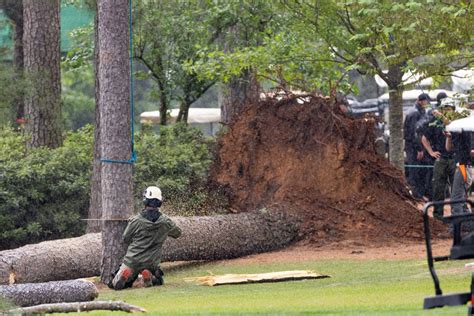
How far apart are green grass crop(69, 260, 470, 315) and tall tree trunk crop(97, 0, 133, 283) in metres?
1.08

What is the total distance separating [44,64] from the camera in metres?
26.4

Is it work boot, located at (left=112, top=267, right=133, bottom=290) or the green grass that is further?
work boot, located at (left=112, top=267, right=133, bottom=290)

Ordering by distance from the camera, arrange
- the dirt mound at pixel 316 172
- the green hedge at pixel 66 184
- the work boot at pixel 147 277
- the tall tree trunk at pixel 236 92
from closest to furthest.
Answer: the work boot at pixel 147 277 → the dirt mound at pixel 316 172 → the green hedge at pixel 66 184 → the tall tree trunk at pixel 236 92

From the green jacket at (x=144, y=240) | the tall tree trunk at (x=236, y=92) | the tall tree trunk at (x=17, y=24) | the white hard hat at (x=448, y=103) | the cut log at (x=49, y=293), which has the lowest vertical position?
the cut log at (x=49, y=293)

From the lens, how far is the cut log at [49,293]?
14.8m

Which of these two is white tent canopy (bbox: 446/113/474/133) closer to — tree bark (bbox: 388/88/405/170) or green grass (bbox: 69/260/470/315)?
green grass (bbox: 69/260/470/315)

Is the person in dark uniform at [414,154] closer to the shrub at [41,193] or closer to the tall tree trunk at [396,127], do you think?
the tall tree trunk at [396,127]

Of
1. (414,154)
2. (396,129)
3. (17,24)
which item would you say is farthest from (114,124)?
(414,154)

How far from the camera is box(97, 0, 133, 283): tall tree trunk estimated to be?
709 inches

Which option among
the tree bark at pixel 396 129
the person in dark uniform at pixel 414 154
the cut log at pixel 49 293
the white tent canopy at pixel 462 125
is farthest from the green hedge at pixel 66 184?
the cut log at pixel 49 293

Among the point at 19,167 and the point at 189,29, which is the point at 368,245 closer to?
the point at 19,167

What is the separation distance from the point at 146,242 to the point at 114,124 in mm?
1825

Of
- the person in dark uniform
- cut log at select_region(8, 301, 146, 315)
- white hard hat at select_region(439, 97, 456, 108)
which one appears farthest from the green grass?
the person in dark uniform

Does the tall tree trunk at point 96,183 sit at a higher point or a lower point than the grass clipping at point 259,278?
higher
